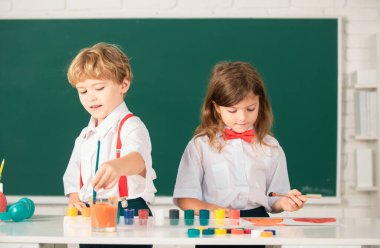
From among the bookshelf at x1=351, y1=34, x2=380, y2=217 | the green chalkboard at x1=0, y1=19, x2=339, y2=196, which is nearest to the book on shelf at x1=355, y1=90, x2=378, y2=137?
the bookshelf at x1=351, y1=34, x2=380, y2=217

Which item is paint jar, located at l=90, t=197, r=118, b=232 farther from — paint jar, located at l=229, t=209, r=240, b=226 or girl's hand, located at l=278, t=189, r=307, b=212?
girl's hand, located at l=278, t=189, r=307, b=212

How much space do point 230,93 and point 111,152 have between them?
551 millimetres

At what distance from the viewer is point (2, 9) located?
4734 millimetres

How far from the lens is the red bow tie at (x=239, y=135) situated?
2.82 m

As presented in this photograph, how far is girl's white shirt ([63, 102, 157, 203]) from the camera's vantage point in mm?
2441

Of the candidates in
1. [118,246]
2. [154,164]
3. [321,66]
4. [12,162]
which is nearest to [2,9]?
[12,162]

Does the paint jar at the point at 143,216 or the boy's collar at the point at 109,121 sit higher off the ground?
the boy's collar at the point at 109,121

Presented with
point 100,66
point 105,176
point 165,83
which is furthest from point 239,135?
point 165,83

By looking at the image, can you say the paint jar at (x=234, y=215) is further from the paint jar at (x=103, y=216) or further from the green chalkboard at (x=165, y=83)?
the green chalkboard at (x=165, y=83)

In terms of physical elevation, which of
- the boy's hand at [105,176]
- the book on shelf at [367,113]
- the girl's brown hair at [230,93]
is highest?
the book on shelf at [367,113]

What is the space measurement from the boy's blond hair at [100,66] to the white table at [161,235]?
55 cm

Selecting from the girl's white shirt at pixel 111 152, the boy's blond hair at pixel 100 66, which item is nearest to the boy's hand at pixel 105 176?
the girl's white shirt at pixel 111 152

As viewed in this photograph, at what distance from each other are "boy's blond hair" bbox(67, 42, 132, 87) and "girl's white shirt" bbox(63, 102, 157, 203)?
0.41 ft

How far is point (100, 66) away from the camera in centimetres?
253
